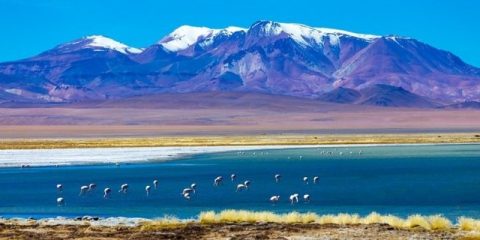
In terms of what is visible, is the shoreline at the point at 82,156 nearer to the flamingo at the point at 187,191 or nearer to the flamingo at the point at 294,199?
the flamingo at the point at 187,191

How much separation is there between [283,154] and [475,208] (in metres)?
39.1

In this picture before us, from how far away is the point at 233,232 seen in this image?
19.8 metres

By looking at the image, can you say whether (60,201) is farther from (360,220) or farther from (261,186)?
(360,220)

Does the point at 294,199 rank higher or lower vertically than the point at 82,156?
lower

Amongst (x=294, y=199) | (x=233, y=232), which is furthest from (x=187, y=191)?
(x=233, y=232)

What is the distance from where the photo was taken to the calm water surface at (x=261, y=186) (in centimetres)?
2811

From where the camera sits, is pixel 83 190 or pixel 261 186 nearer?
pixel 83 190

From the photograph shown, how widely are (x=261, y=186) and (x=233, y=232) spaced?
57.2 ft

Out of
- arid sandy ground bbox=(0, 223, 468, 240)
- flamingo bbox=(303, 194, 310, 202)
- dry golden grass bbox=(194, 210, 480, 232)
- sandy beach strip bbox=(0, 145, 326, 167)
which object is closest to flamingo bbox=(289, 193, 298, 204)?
flamingo bbox=(303, 194, 310, 202)

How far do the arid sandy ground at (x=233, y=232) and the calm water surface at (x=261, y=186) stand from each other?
17.2 ft

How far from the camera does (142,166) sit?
5284 centimetres

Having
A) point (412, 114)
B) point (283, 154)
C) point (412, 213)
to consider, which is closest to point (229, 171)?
point (283, 154)

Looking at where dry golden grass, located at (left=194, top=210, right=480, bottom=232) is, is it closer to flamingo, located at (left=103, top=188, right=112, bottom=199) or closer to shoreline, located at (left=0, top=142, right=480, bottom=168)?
flamingo, located at (left=103, top=188, right=112, bottom=199)

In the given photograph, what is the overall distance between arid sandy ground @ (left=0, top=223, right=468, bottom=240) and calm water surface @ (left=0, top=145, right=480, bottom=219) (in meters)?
5.24
